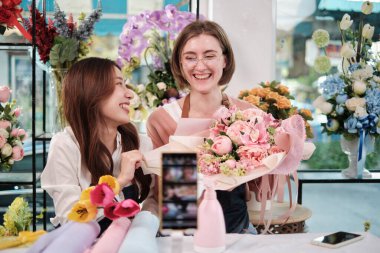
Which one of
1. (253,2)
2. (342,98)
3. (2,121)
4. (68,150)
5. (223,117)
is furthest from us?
(253,2)

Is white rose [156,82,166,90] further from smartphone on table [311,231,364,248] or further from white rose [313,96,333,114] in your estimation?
smartphone on table [311,231,364,248]

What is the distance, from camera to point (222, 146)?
1668mm

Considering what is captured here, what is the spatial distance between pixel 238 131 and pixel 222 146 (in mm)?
81

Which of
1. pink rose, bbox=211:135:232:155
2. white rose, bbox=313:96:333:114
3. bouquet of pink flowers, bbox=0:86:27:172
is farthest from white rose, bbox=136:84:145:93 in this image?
pink rose, bbox=211:135:232:155

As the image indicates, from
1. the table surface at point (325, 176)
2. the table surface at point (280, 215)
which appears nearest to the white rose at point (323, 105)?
the table surface at point (325, 176)

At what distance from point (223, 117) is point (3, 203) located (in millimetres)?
2311

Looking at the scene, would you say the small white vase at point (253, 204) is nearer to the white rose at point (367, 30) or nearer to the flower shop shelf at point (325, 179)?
the flower shop shelf at point (325, 179)

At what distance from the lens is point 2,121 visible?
2.65 m

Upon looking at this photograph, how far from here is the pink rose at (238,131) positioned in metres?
1.70

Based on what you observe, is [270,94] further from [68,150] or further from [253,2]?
[68,150]

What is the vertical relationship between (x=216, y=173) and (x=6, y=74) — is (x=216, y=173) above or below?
below

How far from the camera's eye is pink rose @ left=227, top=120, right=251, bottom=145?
5.58ft

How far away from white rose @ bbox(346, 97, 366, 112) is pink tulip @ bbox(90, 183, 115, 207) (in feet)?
6.19

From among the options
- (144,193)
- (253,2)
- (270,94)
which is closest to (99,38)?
(253,2)
